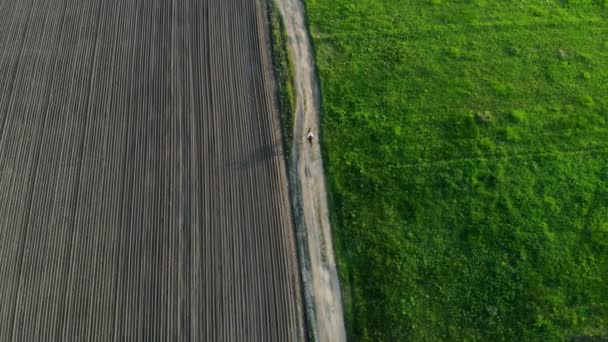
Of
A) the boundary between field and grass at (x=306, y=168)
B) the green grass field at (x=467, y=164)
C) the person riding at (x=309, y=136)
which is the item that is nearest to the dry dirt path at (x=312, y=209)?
the boundary between field and grass at (x=306, y=168)

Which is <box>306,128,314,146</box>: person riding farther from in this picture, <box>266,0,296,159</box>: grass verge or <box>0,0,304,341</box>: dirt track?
<box>0,0,304,341</box>: dirt track

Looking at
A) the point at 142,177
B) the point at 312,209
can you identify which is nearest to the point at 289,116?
the point at 312,209

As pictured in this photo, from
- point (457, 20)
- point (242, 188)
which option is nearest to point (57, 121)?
point (242, 188)

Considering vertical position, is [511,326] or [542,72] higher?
[542,72]

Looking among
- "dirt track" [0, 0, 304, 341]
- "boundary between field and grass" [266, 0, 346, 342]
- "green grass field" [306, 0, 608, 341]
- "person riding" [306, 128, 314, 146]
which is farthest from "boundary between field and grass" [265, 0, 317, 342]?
"green grass field" [306, 0, 608, 341]

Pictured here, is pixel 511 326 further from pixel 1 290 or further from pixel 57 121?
pixel 57 121

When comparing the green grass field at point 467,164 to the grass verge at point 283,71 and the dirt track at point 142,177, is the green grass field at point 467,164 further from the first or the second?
the dirt track at point 142,177
